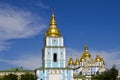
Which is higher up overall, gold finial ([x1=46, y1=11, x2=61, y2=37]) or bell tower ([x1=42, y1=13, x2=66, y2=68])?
gold finial ([x1=46, y1=11, x2=61, y2=37])

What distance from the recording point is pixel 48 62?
59.0 m

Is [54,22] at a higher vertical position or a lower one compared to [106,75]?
higher

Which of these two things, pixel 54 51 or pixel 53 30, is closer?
pixel 54 51

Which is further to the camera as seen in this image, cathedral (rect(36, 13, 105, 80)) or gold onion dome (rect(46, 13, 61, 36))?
gold onion dome (rect(46, 13, 61, 36))

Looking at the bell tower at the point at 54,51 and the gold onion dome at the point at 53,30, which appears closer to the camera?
the bell tower at the point at 54,51

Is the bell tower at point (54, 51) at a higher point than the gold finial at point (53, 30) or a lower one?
lower

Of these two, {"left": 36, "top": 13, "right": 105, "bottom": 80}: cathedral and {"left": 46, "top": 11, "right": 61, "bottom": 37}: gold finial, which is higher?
{"left": 46, "top": 11, "right": 61, "bottom": 37}: gold finial

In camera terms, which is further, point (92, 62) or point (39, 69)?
point (92, 62)

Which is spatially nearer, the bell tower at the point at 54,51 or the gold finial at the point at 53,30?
the bell tower at the point at 54,51

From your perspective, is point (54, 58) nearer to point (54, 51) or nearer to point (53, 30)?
point (54, 51)

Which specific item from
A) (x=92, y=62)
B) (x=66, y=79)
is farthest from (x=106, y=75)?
(x=92, y=62)

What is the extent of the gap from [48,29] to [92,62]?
2914 centimetres

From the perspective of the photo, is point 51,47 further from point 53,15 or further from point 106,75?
point 106,75

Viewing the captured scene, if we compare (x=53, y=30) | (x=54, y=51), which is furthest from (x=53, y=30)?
(x=54, y=51)
